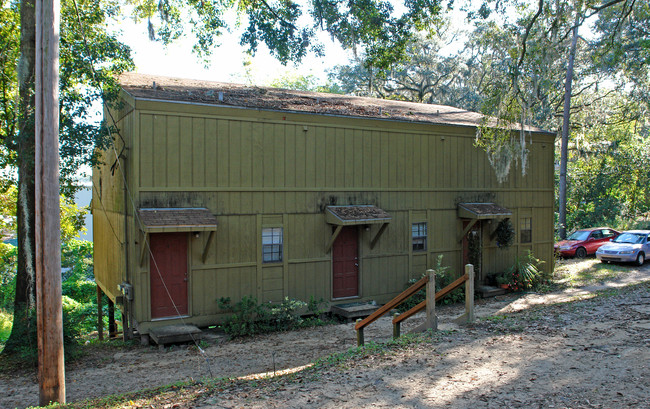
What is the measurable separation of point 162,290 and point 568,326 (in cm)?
801

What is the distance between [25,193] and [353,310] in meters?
7.64

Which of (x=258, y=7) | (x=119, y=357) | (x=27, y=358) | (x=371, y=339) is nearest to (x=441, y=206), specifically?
(x=371, y=339)

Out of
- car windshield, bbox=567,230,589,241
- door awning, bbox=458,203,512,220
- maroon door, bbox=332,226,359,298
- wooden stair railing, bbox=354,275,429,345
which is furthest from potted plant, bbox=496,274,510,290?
car windshield, bbox=567,230,589,241

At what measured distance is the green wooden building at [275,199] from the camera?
1084cm

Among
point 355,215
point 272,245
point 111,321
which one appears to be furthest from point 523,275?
point 111,321

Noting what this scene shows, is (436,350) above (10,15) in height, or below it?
below

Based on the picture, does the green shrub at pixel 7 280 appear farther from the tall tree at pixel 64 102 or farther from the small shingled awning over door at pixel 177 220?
the small shingled awning over door at pixel 177 220

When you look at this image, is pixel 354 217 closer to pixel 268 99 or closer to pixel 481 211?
pixel 268 99

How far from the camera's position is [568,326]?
8.12 m

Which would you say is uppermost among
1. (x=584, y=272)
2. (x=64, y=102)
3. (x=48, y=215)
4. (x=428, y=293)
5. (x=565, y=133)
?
(x=565, y=133)

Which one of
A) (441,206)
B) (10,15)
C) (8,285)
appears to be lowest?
(8,285)

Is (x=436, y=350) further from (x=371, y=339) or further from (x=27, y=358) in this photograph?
(x=27, y=358)

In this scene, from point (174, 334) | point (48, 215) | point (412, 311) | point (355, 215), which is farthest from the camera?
point (355, 215)

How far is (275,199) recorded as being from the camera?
12188 mm
